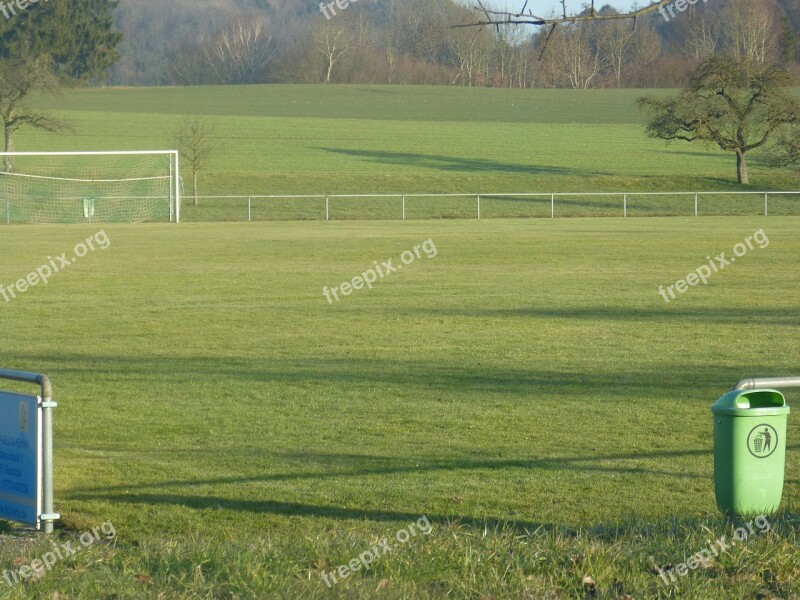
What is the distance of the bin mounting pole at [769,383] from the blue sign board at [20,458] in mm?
4223

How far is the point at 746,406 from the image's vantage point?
664cm

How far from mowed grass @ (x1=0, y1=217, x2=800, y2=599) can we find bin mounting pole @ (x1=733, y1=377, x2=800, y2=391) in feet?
2.55

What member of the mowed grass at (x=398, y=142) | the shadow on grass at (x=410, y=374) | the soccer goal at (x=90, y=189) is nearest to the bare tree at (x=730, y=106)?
the mowed grass at (x=398, y=142)

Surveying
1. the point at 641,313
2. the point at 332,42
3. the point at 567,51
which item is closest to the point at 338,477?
the point at 567,51

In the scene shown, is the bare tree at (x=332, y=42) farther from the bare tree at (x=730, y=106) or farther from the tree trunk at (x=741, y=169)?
the tree trunk at (x=741, y=169)

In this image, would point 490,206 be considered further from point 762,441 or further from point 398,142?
point 762,441

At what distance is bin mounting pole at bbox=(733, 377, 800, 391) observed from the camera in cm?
635

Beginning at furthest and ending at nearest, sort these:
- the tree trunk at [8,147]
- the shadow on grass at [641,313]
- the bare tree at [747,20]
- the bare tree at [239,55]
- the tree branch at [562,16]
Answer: the bare tree at [239,55] < the tree trunk at [8,147] < the shadow on grass at [641,313] < the bare tree at [747,20] < the tree branch at [562,16]

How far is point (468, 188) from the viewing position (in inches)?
2486

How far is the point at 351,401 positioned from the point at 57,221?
41.1 m

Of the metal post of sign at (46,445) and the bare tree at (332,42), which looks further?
the bare tree at (332,42)

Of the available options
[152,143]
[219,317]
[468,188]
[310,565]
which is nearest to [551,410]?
[310,565]

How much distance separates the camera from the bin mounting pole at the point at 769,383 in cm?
635

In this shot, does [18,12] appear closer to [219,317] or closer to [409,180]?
[409,180]
